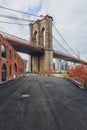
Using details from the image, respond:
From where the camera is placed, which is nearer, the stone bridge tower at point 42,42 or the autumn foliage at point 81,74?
the autumn foliage at point 81,74

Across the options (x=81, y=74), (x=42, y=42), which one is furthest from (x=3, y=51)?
(x=42, y=42)

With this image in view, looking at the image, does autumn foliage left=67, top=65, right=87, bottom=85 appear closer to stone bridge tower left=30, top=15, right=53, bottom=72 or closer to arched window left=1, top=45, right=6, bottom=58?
arched window left=1, top=45, right=6, bottom=58

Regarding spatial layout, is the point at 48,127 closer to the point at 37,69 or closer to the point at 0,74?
the point at 0,74

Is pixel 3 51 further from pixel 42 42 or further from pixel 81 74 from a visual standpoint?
pixel 42 42

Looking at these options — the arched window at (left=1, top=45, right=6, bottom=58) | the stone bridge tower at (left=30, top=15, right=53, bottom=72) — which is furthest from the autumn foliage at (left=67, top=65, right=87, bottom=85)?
the stone bridge tower at (left=30, top=15, right=53, bottom=72)

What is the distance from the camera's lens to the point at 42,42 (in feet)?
314

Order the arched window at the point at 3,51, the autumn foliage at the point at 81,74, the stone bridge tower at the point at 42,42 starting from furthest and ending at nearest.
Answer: the stone bridge tower at the point at 42,42 → the arched window at the point at 3,51 → the autumn foliage at the point at 81,74

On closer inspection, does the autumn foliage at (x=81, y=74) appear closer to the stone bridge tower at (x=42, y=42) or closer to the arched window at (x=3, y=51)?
the arched window at (x=3, y=51)

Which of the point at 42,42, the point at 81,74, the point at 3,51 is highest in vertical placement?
the point at 42,42

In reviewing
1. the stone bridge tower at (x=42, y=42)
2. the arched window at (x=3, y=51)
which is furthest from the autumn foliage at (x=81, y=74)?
the stone bridge tower at (x=42, y=42)

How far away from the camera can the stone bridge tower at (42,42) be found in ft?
272

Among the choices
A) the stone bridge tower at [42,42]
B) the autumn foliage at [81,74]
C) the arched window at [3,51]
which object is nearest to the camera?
the autumn foliage at [81,74]

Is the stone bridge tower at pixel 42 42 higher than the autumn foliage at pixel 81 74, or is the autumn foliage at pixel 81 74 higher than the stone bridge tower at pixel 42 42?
the stone bridge tower at pixel 42 42

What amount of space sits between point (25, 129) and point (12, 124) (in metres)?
0.94
